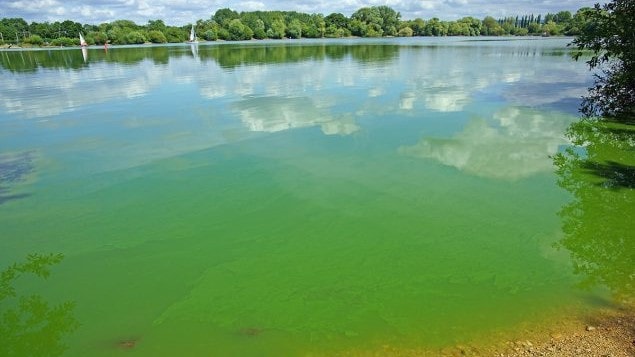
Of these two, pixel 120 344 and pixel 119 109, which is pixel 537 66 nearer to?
pixel 119 109

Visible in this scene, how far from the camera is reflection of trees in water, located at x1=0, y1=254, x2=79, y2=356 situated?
6141 mm

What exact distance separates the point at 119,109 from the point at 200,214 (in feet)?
52.0

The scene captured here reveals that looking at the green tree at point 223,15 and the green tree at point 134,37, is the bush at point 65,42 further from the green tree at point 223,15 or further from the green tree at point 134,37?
the green tree at point 223,15

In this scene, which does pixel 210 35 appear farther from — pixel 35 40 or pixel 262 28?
pixel 35 40

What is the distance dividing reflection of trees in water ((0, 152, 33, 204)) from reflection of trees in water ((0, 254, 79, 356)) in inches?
180

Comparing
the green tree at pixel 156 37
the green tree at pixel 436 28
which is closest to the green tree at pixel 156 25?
the green tree at pixel 156 37

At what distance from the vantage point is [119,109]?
2292cm

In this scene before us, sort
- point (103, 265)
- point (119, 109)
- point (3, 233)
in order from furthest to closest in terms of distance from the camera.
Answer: point (119, 109) → point (3, 233) → point (103, 265)

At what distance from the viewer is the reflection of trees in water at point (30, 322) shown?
6.14 m

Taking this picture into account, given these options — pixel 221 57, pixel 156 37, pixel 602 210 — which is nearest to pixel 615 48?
pixel 602 210

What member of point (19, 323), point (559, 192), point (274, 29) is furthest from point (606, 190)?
point (274, 29)

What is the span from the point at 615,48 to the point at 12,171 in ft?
81.1

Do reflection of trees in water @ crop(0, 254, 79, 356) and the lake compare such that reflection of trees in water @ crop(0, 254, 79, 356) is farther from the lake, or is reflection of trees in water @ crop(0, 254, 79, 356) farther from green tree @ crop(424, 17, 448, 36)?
green tree @ crop(424, 17, 448, 36)

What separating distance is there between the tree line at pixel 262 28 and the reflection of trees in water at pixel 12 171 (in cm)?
12842
